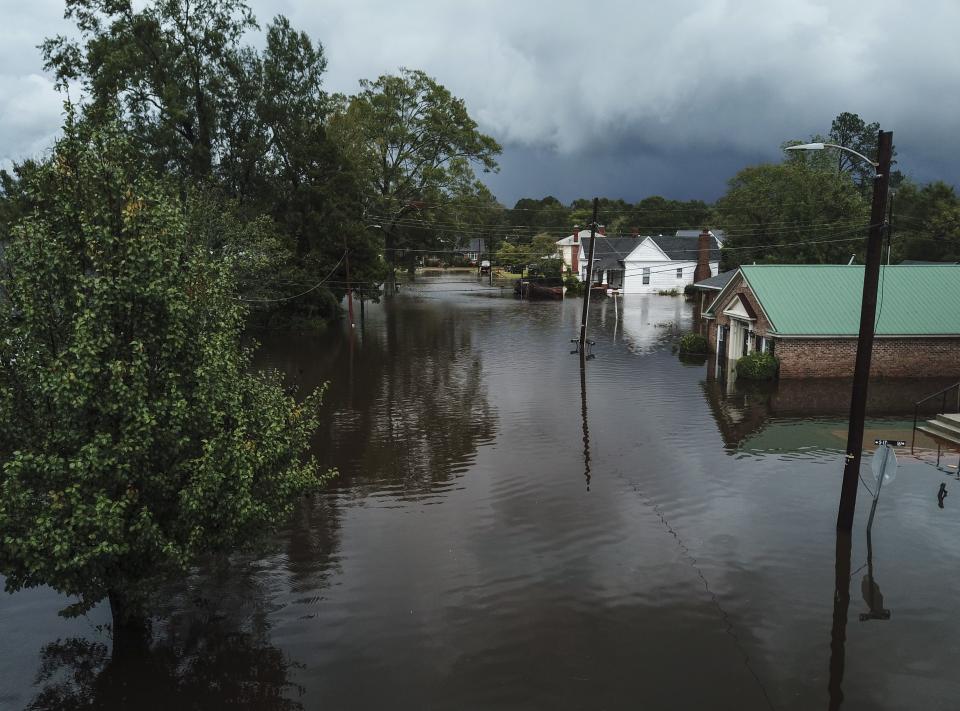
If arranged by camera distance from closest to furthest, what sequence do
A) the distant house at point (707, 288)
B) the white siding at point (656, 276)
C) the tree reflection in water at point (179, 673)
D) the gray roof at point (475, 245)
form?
1. the tree reflection in water at point (179, 673)
2. the distant house at point (707, 288)
3. the white siding at point (656, 276)
4. the gray roof at point (475, 245)

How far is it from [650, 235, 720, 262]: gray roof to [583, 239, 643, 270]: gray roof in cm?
290

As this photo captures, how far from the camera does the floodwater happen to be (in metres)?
10.1

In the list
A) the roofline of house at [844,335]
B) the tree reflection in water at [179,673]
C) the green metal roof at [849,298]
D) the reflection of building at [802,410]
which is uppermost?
the green metal roof at [849,298]

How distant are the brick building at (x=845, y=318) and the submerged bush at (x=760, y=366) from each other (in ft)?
1.07

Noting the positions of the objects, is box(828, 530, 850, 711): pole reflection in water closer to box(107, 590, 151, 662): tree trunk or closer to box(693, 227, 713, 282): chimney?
box(107, 590, 151, 662): tree trunk

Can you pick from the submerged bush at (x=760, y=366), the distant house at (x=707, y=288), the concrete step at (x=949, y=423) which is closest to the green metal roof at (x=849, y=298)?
the submerged bush at (x=760, y=366)

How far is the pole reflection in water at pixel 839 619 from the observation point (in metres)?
9.97

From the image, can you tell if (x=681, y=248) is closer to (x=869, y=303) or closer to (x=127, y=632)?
(x=869, y=303)

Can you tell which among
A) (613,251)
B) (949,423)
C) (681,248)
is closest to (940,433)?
(949,423)

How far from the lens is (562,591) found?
12.7m

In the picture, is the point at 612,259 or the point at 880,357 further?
the point at 612,259

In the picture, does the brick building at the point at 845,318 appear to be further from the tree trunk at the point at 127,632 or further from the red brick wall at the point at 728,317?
the tree trunk at the point at 127,632

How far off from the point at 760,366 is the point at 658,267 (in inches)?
2078

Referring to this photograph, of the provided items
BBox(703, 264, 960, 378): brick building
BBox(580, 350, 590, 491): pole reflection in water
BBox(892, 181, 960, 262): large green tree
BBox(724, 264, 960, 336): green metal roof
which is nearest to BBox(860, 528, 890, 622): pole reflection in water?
BBox(580, 350, 590, 491): pole reflection in water
